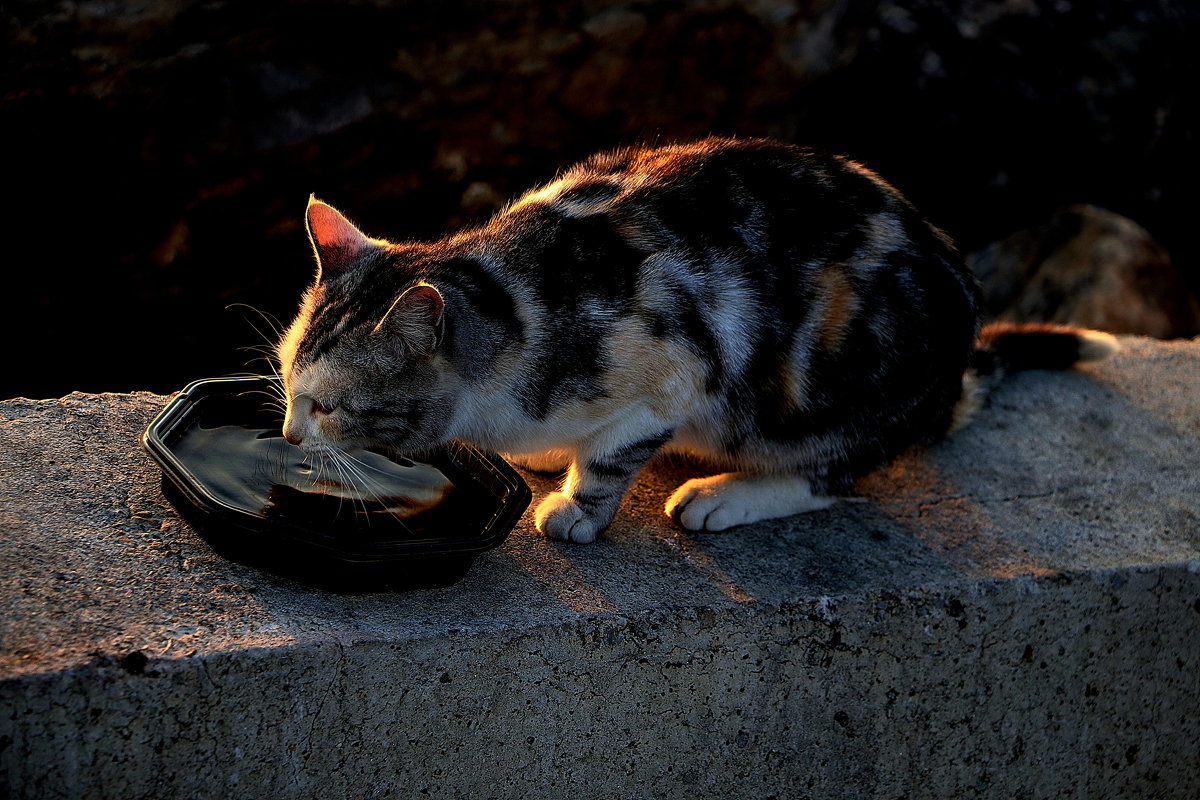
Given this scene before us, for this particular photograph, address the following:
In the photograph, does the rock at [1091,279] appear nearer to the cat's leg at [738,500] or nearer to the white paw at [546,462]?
the cat's leg at [738,500]

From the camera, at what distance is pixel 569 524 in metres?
2.55

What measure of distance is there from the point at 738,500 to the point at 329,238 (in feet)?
3.90

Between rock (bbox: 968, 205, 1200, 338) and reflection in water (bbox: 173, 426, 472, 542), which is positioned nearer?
reflection in water (bbox: 173, 426, 472, 542)

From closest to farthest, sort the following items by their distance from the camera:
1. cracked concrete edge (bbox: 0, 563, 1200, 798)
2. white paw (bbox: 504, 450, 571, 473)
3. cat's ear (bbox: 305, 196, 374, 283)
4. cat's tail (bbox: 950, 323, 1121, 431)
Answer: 1. cracked concrete edge (bbox: 0, 563, 1200, 798)
2. cat's ear (bbox: 305, 196, 374, 283)
3. white paw (bbox: 504, 450, 571, 473)
4. cat's tail (bbox: 950, 323, 1121, 431)

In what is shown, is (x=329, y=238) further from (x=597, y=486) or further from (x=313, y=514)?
(x=597, y=486)

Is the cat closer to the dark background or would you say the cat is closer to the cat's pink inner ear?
the cat's pink inner ear

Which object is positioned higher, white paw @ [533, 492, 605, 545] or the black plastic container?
the black plastic container

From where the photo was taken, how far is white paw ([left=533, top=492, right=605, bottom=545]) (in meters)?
2.55

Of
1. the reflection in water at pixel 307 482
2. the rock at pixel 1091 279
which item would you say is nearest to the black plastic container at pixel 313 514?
the reflection in water at pixel 307 482

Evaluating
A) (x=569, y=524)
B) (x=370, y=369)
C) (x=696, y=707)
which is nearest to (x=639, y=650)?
(x=696, y=707)

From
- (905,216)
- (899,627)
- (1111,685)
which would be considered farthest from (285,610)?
(1111,685)

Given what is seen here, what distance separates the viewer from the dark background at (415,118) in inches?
144

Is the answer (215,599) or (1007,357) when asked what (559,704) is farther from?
(1007,357)

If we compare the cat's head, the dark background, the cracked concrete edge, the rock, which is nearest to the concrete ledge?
the cracked concrete edge
